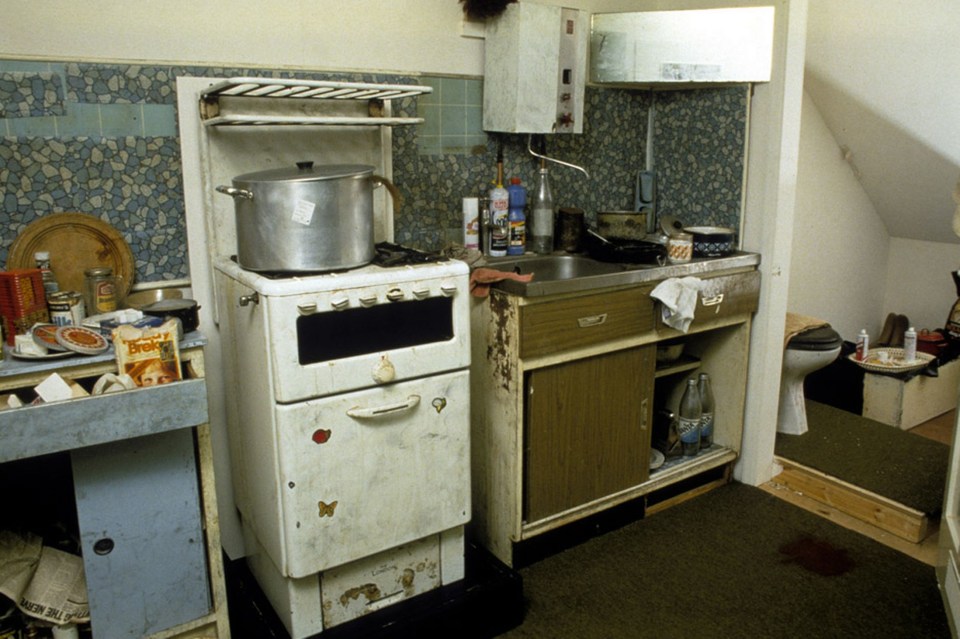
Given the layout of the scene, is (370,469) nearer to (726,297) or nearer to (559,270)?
(559,270)

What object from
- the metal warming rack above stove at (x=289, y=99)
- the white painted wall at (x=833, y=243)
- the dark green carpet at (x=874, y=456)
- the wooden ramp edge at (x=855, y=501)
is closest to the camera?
the metal warming rack above stove at (x=289, y=99)

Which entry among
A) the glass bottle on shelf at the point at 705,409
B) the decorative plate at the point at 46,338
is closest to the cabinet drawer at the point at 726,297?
the glass bottle on shelf at the point at 705,409

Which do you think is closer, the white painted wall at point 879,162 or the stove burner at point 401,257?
the stove burner at point 401,257

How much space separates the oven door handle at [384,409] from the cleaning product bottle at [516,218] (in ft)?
3.16

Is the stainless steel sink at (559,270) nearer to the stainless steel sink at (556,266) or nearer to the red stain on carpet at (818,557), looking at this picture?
the stainless steel sink at (556,266)

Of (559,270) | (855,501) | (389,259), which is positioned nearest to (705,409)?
(855,501)

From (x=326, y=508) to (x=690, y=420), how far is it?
1592 millimetres

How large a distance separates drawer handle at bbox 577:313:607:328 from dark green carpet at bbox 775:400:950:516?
1.23 m

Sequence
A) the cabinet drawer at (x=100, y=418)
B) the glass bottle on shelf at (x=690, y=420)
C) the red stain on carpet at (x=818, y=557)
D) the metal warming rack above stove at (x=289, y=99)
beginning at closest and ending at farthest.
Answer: the cabinet drawer at (x=100, y=418) → the metal warming rack above stove at (x=289, y=99) → the red stain on carpet at (x=818, y=557) → the glass bottle on shelf at (x=690, y=420)

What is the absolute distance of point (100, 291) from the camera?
1.92 metres

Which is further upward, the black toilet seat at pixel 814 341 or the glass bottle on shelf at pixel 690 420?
the black toilet seat at pixel 814 341

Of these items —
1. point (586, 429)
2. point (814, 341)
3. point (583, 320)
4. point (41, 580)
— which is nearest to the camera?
point (41, 580)

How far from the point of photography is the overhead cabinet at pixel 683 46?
264 cm

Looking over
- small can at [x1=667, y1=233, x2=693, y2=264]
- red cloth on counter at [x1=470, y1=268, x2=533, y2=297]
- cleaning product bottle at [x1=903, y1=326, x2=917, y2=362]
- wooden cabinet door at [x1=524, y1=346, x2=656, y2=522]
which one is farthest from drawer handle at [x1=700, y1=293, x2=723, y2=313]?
cleaning product bottle at [x1=903, y1=326, x2=917, y2=362]
